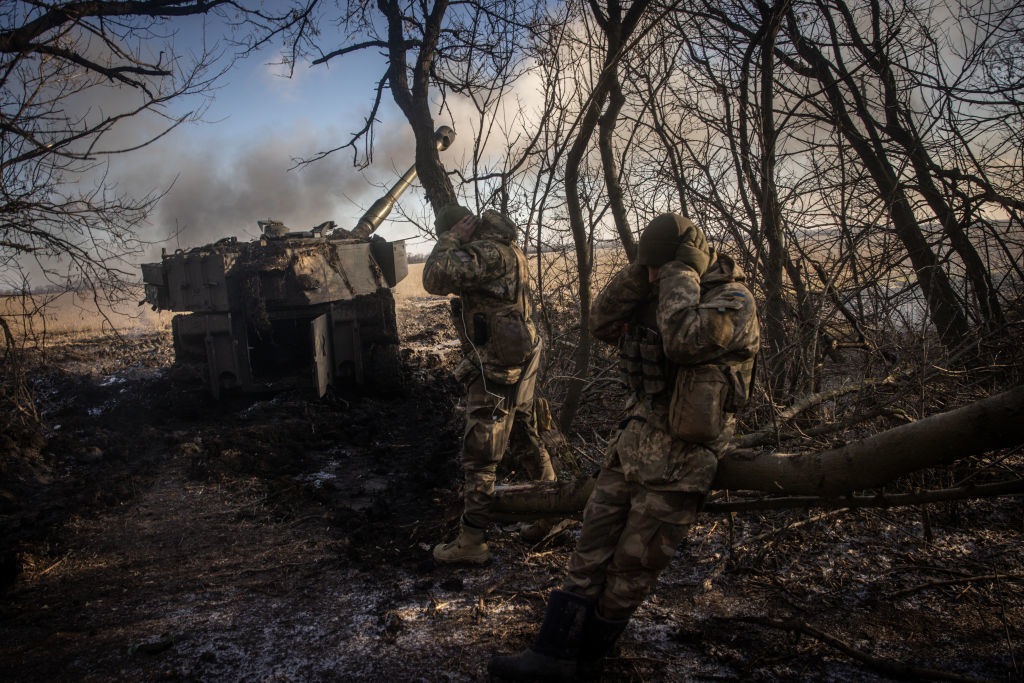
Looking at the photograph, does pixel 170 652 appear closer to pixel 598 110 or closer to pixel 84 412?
pixel 598 110

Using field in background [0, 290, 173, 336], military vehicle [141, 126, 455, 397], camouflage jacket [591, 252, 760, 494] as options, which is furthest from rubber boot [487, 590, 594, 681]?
military vehicle [141, 126, 455, 397]

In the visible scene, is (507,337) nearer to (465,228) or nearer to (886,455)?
(465,228)

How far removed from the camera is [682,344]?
216 cm

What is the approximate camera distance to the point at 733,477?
2.35 metres

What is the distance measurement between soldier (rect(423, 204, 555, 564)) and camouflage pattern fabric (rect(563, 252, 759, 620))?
3.57ft

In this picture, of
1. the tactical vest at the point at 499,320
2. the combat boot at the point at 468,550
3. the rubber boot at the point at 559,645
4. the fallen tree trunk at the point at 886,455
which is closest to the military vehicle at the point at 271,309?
the tactical vest at the point at 499,320

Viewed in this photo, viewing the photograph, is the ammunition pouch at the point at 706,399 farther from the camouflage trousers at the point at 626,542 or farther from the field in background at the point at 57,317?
the field in background at the point at 57,317

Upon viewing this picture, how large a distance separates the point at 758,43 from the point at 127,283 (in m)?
5.98

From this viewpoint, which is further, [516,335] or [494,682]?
[516,335]

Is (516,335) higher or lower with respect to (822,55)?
lower

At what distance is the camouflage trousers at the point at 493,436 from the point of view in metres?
3.51

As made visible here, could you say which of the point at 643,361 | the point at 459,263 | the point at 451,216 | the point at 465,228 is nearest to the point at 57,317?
the point at 451,216

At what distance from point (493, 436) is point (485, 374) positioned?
348 mm

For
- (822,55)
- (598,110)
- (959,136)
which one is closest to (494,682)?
(598,110)
